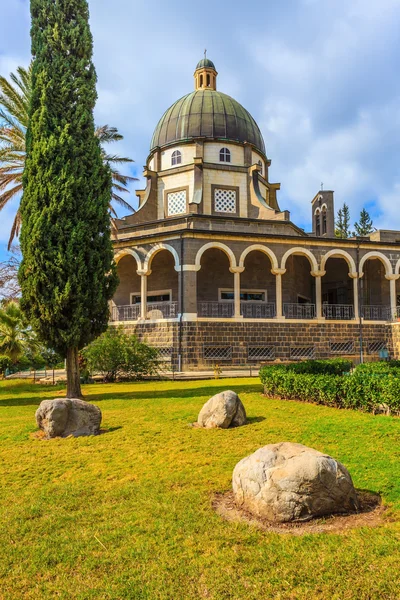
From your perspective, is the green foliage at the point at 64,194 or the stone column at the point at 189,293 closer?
the green foliage at the point at 64,194

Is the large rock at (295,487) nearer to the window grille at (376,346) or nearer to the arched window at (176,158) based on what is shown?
the window grille at (376,346)

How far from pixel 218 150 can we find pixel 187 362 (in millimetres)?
14176

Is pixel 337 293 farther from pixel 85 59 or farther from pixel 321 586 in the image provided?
pixel 321 586

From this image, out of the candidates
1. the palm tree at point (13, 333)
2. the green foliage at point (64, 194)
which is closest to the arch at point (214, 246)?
the palm tree at point (13, 333)

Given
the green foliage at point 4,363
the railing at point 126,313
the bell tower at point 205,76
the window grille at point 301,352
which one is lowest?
the green foliage at point 4,363

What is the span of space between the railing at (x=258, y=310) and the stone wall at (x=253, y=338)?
2.71 ft

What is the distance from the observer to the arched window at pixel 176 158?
1087 inches

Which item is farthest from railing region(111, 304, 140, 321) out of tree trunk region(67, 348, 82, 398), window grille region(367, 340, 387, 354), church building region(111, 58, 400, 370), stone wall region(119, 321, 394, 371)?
window grille region(367, 340, 387, 354)

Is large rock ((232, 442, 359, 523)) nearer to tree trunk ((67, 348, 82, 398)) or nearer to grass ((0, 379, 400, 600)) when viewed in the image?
grass ((0, 379, 400, 600))

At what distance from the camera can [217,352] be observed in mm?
20781

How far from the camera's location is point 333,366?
14102mm

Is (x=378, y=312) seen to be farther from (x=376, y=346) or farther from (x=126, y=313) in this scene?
(x=126, y=313)

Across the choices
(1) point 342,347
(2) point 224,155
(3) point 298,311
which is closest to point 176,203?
(2) point 224,155

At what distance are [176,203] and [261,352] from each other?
11217mm
